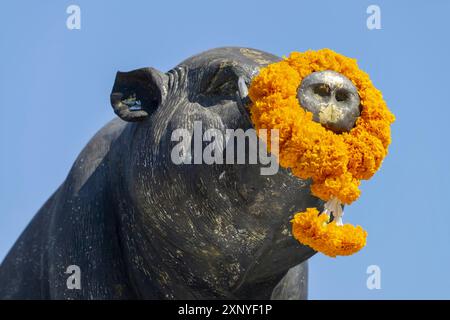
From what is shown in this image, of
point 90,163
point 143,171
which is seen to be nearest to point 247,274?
point 143,171

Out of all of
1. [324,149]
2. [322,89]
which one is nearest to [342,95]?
[322,89]

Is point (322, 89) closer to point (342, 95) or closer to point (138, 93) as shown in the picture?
point (342, 95)

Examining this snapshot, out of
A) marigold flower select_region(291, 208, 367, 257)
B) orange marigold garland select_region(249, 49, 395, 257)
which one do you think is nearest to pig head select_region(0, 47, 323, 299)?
orange marigold garland select_region(249, 49, 395, 257)

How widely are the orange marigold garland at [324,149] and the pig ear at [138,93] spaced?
3.49 feet

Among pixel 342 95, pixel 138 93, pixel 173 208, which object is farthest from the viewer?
pixel 138 93

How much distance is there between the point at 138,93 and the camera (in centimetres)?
891

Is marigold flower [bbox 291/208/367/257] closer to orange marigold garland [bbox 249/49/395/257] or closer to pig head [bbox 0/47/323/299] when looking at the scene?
→ orange marigold garland [bbox 249/49/395/257]

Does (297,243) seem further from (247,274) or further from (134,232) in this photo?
(134,232)

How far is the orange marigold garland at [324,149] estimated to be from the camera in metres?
7.59

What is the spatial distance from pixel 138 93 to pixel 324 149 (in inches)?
67.5

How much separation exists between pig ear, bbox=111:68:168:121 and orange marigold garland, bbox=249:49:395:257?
3.49 ft

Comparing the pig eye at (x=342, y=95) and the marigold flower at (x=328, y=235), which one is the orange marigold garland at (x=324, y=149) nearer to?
the marigold flower at (x=328, y=235)

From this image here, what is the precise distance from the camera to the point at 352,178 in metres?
7.64
